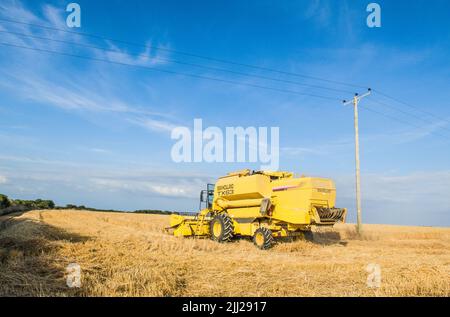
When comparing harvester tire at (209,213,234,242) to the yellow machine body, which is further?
harvester tire at (209,213,234,242)

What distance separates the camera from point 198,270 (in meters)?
7.76

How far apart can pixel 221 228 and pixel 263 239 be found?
2961 mm

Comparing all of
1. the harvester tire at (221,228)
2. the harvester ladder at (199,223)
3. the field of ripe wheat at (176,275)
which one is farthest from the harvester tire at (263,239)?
the field of ripe wheat at (176,275)

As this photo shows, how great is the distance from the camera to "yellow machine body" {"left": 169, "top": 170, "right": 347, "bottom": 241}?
45.1 ft

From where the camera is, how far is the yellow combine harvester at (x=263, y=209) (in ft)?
45.2

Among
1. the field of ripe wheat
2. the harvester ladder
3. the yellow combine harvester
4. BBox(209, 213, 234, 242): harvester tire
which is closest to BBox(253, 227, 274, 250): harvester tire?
the yellow combine harvester

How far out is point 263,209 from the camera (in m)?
14.6

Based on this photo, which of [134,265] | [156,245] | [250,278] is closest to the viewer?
[250,278]

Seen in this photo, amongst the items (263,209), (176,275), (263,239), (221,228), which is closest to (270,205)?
(263,209)

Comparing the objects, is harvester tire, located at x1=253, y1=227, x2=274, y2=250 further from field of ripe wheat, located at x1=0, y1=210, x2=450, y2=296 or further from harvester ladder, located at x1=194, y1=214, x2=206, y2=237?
field of ripe wheat, located at x1=0, y1=210, x2=450, y2=296

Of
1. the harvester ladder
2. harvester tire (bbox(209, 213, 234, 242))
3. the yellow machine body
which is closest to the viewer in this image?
the yellow machine body
